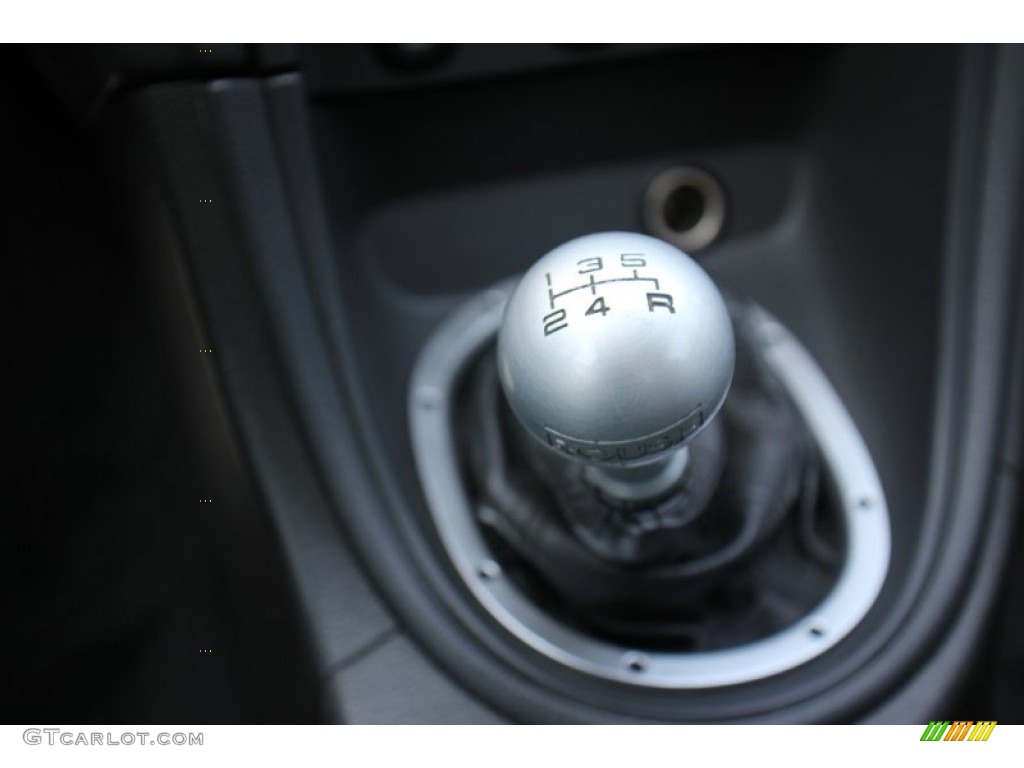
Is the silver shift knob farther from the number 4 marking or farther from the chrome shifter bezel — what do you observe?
the chrome shifter bezel

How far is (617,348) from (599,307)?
16mm

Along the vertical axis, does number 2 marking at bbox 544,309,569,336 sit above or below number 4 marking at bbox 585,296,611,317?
below

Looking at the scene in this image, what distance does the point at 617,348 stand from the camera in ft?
1.17

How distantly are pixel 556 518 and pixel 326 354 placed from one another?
6.3 inches

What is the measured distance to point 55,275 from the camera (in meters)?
0.83

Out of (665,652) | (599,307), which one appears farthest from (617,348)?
(665,652)

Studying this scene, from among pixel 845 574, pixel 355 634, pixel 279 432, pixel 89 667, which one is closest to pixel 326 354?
pixel 279 432

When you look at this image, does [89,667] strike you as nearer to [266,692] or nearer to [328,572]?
[266,692]

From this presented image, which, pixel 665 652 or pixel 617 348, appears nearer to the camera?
pixel 617 348

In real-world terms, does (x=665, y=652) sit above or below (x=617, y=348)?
below

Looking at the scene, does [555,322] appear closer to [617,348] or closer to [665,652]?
[617,348]

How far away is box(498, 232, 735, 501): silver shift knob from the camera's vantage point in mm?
358

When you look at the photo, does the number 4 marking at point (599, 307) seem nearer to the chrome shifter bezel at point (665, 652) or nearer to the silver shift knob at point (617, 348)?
the silver shift knob at point (617, 348)

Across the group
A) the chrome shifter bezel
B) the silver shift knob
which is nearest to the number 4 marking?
the silver shift knob
